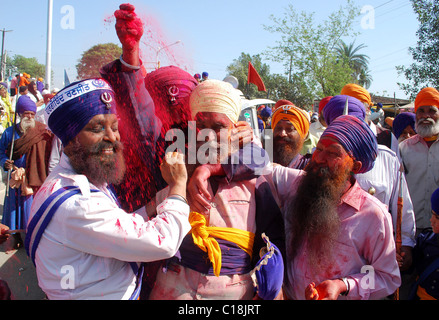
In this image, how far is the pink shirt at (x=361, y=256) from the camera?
200 cm

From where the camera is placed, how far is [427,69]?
554 inches

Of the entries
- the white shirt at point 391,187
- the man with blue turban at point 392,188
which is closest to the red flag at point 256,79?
the man with blue turban at point 392,188

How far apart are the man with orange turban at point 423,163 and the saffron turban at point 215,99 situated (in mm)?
2903

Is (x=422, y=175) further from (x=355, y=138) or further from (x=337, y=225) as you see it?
(x=337, y=225)

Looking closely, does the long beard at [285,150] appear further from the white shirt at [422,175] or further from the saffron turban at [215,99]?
the saffron turban at [215,99]

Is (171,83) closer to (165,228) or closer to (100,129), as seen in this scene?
(100,129)

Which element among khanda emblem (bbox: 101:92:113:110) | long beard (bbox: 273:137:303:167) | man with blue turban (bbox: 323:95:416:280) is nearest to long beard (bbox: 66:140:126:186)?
khanda emblem (bbox: 101:92:113:110)

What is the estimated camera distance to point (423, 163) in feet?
13.2

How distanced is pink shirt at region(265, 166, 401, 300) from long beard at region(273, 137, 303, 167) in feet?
5.69

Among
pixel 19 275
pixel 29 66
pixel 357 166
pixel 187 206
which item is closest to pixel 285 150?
pixel 357 166

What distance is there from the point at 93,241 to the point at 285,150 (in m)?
2.86

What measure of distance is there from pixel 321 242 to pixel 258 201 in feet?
1.55
